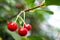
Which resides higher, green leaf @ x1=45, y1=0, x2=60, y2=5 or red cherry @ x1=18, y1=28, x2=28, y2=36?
green leaf @ x1=45, y1=0, x2=60, y2=5

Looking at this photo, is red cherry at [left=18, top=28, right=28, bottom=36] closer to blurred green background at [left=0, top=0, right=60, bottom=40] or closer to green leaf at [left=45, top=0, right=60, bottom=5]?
blurred green background at [left=0, top=0, right=60, bottom=40]

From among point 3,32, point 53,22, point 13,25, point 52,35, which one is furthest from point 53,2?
point 53,22

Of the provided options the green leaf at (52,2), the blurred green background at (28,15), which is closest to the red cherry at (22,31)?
the blurred green background at (28,15)

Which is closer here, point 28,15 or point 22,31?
point 22,31

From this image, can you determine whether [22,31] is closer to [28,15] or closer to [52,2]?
[52,2]

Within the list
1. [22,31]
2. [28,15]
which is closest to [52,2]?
[22,31]

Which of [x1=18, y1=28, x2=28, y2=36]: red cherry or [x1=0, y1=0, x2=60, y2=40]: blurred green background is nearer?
[x1=18, y1=28, x2=28, y2=36]: red cherry

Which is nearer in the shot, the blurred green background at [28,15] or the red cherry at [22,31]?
the red cherry at [22,31]

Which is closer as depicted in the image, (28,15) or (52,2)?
(52,2)

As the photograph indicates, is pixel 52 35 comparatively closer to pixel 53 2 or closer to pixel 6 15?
pixel 6 15

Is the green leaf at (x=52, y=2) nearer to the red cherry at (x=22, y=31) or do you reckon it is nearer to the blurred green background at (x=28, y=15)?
the blurred green background at (x=28, y=15)

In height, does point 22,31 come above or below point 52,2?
below

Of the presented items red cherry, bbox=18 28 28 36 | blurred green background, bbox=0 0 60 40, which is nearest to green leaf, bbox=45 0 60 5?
blurred green background, bbox=0 0 60 40
